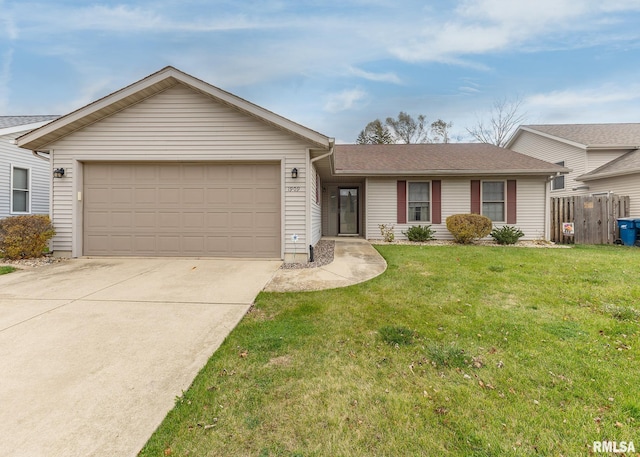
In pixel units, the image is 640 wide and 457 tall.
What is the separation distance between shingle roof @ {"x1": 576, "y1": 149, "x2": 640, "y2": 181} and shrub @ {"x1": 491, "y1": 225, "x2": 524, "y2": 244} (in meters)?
5.41

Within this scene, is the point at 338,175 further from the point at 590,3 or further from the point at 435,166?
the point at 590,3

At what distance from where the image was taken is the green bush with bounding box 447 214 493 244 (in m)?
9.73

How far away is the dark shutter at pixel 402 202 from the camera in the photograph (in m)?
11.0

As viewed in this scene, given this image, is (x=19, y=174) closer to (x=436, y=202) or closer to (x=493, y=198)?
(x=436, y=202)

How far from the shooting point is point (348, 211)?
12.7 meters

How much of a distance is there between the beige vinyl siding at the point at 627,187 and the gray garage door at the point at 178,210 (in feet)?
45.5

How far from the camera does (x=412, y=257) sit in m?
7.28

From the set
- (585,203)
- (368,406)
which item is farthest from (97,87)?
(585,203)

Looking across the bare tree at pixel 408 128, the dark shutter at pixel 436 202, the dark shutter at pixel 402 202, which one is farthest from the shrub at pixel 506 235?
the bare tree at pixel 408 128

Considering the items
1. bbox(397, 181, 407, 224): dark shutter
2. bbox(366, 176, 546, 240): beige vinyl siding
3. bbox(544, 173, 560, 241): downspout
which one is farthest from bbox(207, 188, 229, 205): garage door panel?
bbox(544, 173, 560, 241): downspout

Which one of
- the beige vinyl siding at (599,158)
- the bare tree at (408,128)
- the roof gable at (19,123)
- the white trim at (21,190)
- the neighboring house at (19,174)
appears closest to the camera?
the roof gable at (19,123)

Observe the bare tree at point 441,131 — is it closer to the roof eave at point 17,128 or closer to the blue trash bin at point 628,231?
the blue trash bin at point 628,231

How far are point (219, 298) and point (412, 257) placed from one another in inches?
195

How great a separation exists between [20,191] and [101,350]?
12.5m
